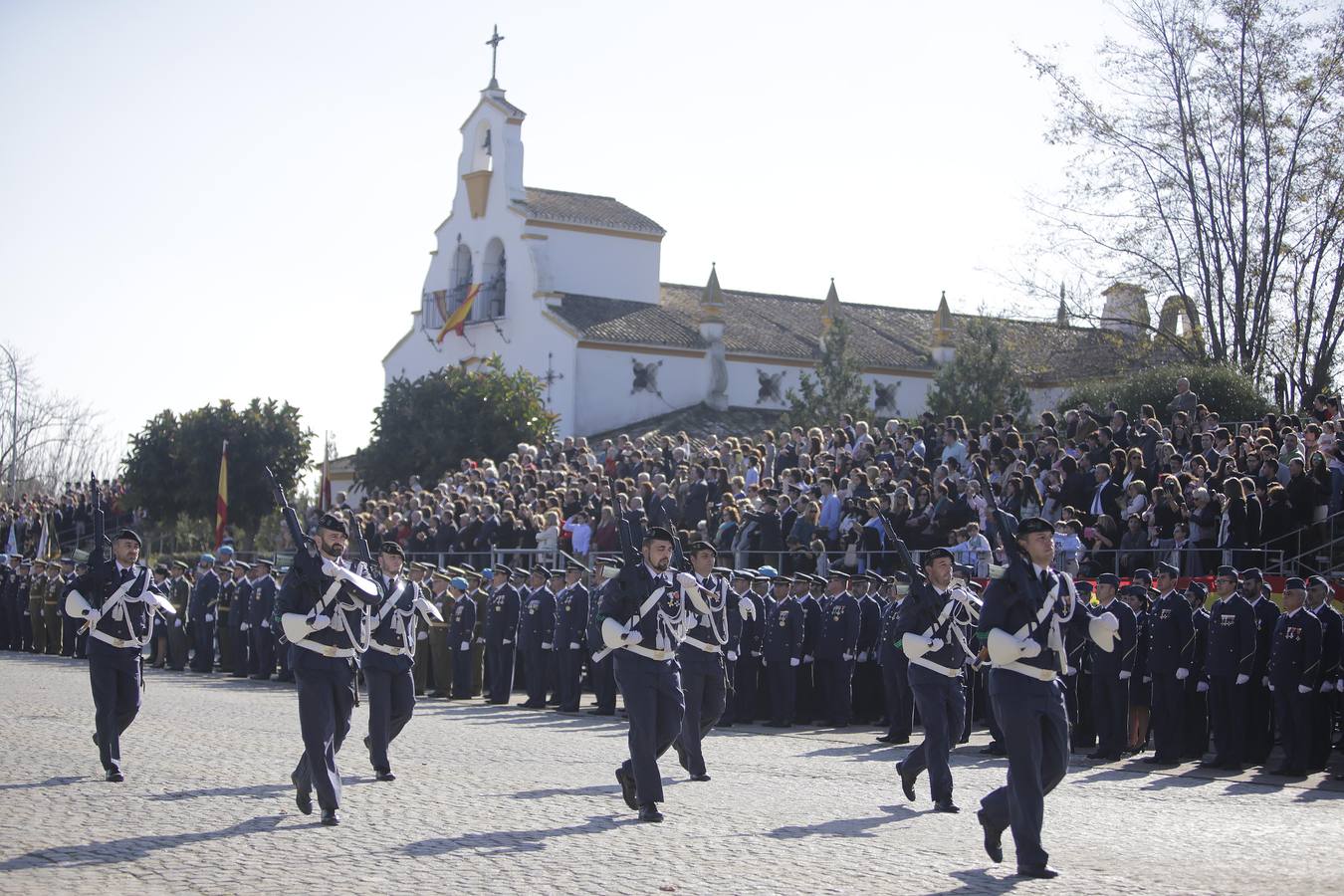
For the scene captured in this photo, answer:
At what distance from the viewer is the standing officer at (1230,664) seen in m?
15.6

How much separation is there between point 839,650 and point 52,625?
2254 centimetres

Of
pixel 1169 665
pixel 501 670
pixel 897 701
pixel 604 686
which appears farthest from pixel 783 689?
pixel 1169 665

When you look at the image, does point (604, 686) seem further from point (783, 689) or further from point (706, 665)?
point (706, 665)

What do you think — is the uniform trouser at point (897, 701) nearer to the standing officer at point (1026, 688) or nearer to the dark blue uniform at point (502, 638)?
the dark blue uniform at point (502, 638)

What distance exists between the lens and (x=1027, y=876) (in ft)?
31.2

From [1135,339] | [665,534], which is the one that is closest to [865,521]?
[665,534]

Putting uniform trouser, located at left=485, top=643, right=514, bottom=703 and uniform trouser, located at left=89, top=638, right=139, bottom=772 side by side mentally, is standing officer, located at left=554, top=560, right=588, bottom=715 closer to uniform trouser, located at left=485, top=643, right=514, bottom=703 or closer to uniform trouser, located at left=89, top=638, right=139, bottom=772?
uniform trouser, located at left=485, top=643, right=514, bottom=703

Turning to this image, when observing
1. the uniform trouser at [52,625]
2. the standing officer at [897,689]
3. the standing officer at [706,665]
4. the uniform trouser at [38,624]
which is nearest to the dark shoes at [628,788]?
the standing officer at [706,665]

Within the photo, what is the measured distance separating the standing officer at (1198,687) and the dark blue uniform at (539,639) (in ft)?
30.9

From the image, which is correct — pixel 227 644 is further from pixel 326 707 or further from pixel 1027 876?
pixel 1027 876

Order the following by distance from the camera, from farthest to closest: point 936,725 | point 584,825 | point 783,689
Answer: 1. point 783,689
2. point 936,725
3. point 584,825

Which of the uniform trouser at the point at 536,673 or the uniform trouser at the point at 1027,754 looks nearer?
the uniform trouser at the point at 1027,754

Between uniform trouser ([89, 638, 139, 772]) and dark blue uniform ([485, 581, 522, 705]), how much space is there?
9.74 metres

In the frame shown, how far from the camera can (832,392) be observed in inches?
1828
